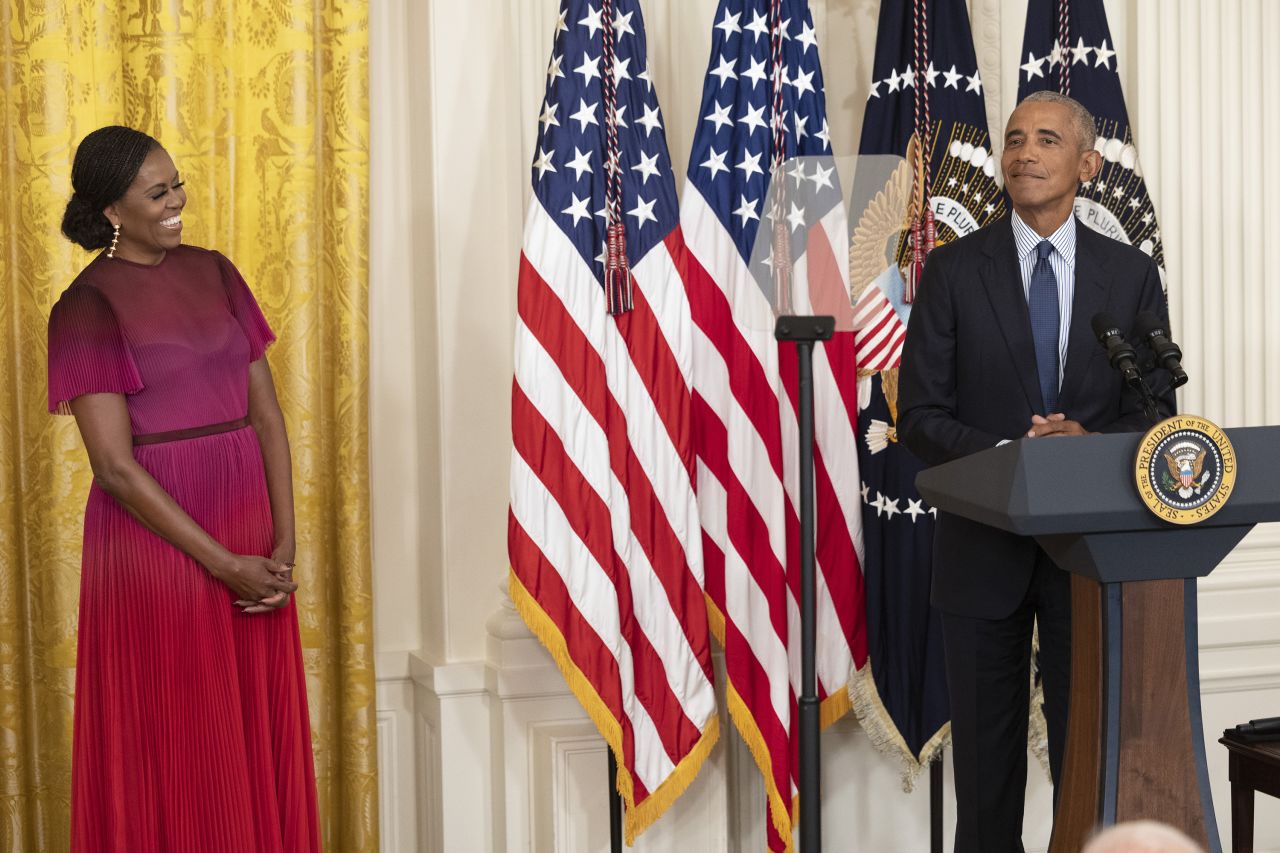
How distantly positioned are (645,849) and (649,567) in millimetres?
817

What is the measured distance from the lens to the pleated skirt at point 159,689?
2748 millimetres

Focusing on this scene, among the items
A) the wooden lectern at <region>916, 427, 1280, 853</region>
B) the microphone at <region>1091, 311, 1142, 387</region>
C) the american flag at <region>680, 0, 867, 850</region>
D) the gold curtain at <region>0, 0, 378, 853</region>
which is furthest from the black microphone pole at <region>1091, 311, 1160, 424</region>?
the gold curtain at <region>0, 0, 378, 853</region>

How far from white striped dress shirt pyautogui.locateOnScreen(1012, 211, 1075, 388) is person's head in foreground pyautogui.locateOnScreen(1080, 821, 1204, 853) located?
104cm

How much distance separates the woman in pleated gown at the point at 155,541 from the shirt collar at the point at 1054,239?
1.71m

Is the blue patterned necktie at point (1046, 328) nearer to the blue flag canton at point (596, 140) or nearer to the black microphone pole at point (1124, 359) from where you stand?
the black microphone pole at point (1124, 359)

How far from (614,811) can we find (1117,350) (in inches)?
81.6

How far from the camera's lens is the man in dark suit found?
2.72m

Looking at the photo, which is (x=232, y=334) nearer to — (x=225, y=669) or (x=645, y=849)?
(x=225, y=669)

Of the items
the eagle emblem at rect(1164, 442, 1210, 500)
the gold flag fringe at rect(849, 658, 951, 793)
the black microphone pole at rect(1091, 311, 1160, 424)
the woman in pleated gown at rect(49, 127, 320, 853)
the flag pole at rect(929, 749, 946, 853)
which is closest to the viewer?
the eagle emblem at rect(1164, 442, 1210, 500)

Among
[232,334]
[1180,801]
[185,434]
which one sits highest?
[232,334]

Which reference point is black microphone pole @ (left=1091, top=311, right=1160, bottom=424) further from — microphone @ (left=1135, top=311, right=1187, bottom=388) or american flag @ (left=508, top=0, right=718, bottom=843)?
american flag @ (left=508, top=0, right=718, bottom=843)

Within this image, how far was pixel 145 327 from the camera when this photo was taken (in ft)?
8.91

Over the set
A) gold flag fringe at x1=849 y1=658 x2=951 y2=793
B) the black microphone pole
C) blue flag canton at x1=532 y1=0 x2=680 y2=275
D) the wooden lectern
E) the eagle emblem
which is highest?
blue flag canton at x1=532 y1=0 x2=680 y2=275

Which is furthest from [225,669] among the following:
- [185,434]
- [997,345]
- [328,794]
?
[997,345]
